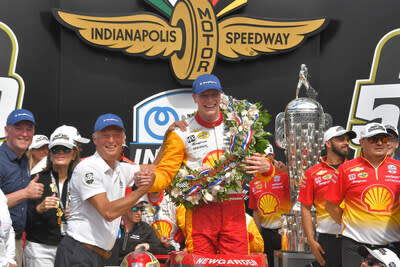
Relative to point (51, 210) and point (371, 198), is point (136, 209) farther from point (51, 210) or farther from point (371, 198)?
point (371, 198)

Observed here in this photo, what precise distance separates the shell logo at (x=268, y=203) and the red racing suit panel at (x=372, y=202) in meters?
1.73

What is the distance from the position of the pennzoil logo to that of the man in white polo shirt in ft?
12.0

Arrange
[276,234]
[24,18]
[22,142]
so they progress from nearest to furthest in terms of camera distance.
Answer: [22,142], [276,234], [24,18]

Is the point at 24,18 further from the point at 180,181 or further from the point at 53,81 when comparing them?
the point at 180,181

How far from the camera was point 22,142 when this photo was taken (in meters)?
4.85

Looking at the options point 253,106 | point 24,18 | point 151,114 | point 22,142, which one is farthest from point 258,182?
point 24,18

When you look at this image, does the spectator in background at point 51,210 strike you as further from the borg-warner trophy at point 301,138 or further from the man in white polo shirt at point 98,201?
the borg-warner trophy at point 301,138

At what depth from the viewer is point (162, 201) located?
5.96 meters

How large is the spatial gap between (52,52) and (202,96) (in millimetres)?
3810

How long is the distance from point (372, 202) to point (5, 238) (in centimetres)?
278

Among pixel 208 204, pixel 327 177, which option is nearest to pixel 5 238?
pixel 208 204

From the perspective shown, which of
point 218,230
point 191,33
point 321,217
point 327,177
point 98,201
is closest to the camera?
point 98,201

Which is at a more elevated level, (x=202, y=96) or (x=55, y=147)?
(x=202, y=96)

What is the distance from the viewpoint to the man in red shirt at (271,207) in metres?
6.64
